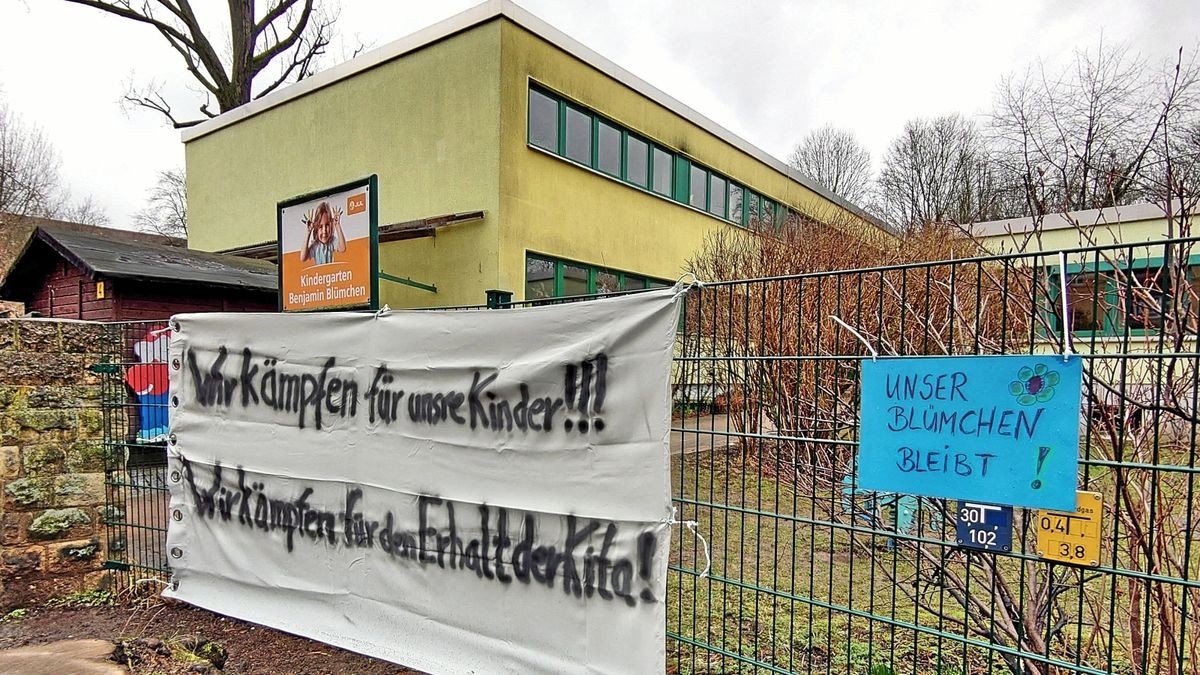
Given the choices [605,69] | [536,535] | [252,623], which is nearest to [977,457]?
[536,535]

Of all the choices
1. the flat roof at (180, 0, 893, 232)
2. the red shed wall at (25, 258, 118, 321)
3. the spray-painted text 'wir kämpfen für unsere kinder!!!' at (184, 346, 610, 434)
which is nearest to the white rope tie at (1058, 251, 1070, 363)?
the spray-painted text 'wir kämpfen für unsere kinder!!!' at (184, 346, 610, 434)

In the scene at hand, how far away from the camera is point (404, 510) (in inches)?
126

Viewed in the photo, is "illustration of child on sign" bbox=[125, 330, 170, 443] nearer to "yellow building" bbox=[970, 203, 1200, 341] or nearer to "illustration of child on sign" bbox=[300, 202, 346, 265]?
"illustration of child on sign" bbox=[300, 202, 346, 265]

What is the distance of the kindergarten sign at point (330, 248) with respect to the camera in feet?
25.0

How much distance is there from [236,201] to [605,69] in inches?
367

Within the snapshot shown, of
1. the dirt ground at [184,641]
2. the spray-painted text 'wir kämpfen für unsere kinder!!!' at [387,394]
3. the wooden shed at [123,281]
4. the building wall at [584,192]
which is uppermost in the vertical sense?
the building wall at [584,192]

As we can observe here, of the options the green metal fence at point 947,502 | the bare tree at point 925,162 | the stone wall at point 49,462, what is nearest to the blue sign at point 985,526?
the green metal fence at point 947,502

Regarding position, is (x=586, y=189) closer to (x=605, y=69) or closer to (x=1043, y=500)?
(x=605, y=69)

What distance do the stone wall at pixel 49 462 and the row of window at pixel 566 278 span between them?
6.95 meters

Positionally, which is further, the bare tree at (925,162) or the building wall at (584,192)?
the bare tree at (925,162)

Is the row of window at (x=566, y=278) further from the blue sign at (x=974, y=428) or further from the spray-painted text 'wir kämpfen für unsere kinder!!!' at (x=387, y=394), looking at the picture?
the blue sign at (x=974, y=428)

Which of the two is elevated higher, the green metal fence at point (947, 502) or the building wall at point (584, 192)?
the building wall at point (584, 192)

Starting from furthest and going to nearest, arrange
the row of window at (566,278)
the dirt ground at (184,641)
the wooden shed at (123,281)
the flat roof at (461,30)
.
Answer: the row of window at (566,278), the flat roof at (461,30), the wooden shed at (123,281), the dirt ground at (184,641)

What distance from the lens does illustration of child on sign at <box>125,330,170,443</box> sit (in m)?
4.32
